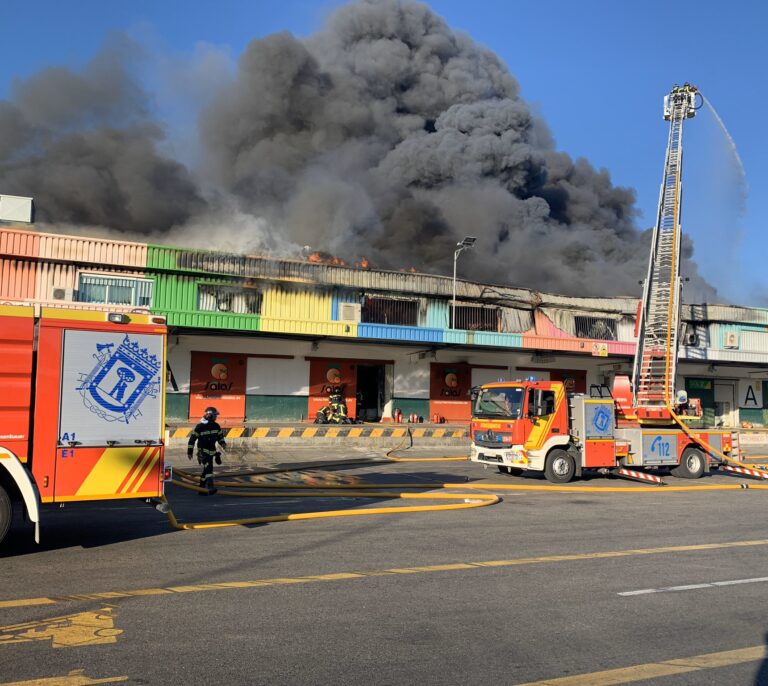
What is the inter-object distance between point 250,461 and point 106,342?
11091 mm

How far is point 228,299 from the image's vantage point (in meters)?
23.6

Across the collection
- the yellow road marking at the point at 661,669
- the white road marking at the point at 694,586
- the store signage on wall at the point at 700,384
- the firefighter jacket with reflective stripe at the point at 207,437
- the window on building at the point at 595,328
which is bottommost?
the white road marking at the point at 694,586

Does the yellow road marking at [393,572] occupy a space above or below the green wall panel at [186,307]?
below

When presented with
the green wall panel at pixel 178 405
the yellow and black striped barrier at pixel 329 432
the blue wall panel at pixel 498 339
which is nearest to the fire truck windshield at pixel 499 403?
the yellow and black striped barrier at pixel 329 432

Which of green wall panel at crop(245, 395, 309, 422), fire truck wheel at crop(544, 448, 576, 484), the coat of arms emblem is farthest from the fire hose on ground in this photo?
green wall panel at crop(245, 395, 309, 422)

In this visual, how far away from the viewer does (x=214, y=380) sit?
2430 cm

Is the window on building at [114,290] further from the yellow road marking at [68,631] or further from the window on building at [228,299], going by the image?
the yellow road marking at [68,631]

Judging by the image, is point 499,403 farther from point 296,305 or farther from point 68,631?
point 296,305

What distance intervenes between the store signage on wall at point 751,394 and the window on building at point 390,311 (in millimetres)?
18953

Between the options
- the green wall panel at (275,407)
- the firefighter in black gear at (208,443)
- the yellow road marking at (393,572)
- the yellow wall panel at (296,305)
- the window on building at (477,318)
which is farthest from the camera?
the window on building at (477,318)

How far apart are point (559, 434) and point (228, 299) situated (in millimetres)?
13574

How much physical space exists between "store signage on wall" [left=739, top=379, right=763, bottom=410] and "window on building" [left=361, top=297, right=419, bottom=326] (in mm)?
18953

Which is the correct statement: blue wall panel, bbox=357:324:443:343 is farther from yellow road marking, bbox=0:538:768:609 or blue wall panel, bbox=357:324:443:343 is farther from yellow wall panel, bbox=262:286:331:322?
yellow road marking, bbox=0:538:768:609

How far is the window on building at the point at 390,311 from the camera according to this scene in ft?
84.5
